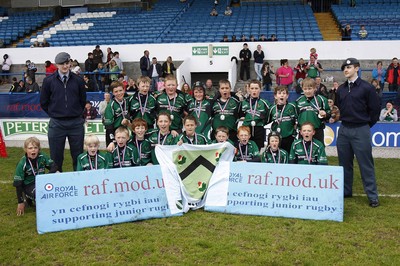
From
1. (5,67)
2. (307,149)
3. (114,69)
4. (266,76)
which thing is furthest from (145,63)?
(307,149)

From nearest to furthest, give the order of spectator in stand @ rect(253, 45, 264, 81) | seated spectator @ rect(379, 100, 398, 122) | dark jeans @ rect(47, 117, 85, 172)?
1. dark jeans @ rect(47, 117, 85, 172)
2. seated spectator @ rect(379, 100, 398, 122)
3. spectator in stand @ rect(253, 45, 264, 81)

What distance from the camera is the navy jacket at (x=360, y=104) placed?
648 centimetres

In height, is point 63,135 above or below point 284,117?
below

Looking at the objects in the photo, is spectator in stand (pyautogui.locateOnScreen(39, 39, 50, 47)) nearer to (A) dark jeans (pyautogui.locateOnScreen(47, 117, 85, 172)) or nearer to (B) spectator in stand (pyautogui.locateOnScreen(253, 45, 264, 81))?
(B) spectator in stand (pyautogui.locateOnScreen(253, 45, 264, 81))

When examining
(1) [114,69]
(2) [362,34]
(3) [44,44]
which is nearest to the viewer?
(1) [114,69]

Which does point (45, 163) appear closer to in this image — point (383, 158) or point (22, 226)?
point (22, 226)

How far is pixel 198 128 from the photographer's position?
781cm

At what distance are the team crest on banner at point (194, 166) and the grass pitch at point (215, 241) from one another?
0.29 meters

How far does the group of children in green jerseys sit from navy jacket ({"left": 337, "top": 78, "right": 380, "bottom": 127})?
0.41 meters

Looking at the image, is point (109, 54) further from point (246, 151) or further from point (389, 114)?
point (246, 151)

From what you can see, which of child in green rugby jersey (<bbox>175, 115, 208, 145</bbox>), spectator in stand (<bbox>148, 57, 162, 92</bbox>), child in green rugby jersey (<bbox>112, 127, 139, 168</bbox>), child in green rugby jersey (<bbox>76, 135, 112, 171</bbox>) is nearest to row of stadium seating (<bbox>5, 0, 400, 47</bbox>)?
spectator in stand (<bbox>148, 57, 162, 92</bbox>)

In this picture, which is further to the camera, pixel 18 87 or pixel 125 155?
pixel 18 87

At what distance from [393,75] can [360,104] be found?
10.7 m

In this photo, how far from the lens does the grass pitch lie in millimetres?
5043
